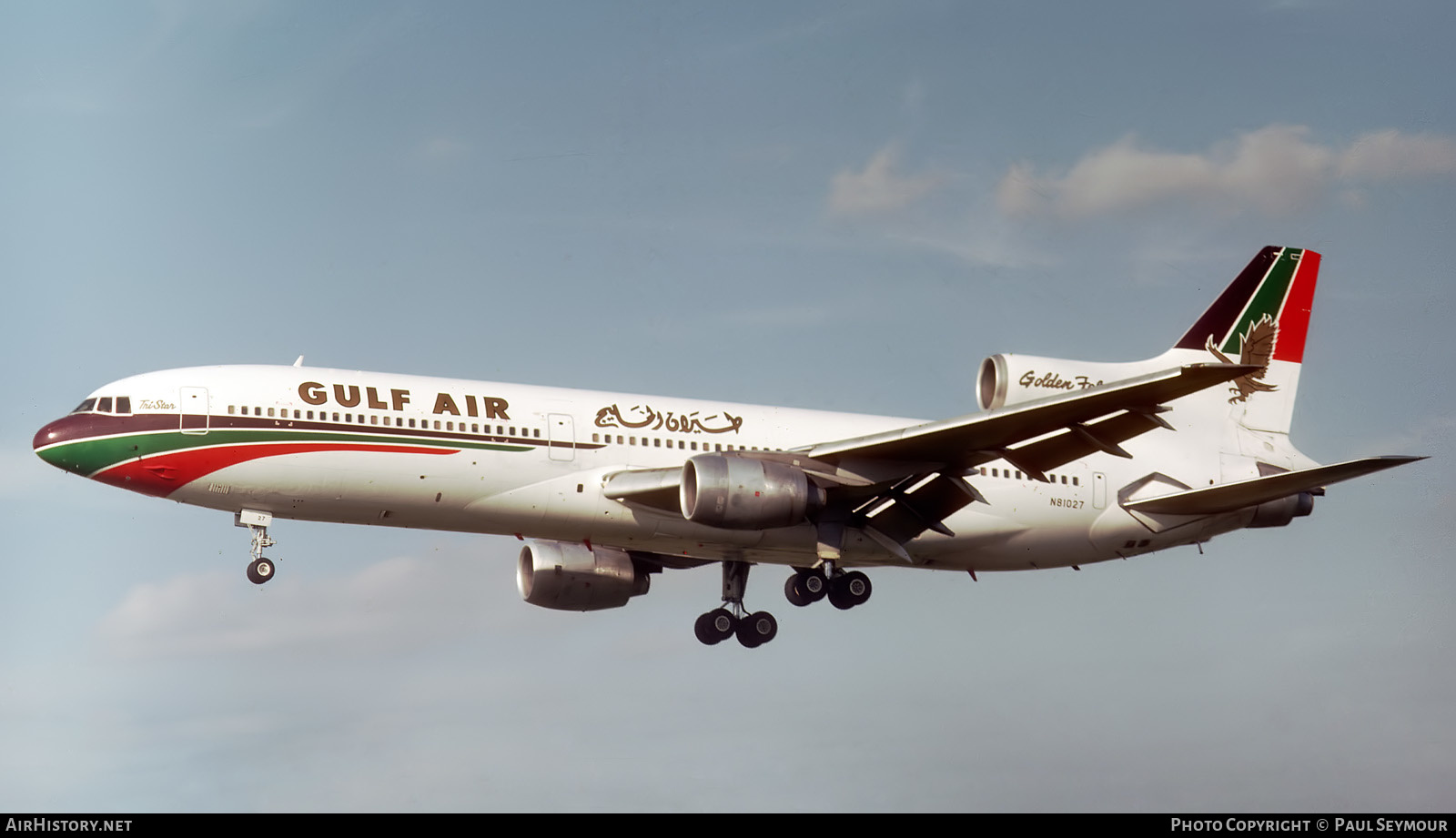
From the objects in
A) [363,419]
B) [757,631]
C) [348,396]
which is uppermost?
[348,396]

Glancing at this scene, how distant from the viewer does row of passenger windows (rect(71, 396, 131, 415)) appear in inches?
1488

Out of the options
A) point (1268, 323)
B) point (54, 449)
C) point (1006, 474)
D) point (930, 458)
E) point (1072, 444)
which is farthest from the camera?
point (1268, 323)

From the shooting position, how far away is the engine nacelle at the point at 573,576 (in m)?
46.1

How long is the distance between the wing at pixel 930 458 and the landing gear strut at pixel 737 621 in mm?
4997

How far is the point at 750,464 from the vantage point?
3903cm

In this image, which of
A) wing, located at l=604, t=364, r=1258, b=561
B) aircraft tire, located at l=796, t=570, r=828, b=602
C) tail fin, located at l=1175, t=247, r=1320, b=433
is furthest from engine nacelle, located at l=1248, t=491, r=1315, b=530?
aircraft tire, located at l=796, t=570, r=828, b=602

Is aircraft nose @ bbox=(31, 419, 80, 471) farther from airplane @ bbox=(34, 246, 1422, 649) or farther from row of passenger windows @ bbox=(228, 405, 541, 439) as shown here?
row of passenger windows @ bbox=(228, 405, 541, 439)

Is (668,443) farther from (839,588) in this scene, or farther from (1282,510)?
(1282,510)

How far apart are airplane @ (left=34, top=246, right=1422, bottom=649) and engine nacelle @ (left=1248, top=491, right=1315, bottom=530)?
0.20ft

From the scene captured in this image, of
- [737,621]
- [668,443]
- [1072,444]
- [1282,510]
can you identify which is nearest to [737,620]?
[737,621]

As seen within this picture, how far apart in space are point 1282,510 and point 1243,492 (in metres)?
2.16

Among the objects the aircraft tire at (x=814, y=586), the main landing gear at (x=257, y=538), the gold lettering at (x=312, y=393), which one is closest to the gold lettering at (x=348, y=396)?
the gold lettering at (x=312, y=393)
